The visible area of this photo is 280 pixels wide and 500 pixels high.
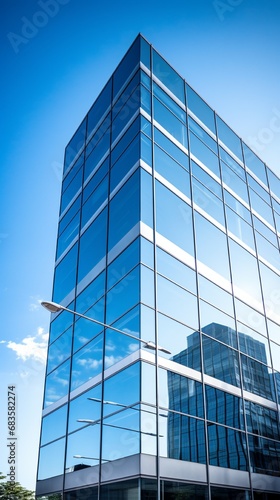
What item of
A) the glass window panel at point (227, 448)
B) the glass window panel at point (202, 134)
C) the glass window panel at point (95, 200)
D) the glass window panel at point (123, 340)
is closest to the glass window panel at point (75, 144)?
the glass window panel at point (95, 200)

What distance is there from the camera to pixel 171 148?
1889cm

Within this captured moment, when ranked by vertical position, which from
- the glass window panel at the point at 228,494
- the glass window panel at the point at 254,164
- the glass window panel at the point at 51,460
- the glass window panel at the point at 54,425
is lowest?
the glass window panel at the point at 228,494

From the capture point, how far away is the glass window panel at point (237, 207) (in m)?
21.6

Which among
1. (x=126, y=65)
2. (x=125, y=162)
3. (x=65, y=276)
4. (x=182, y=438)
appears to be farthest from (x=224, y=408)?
(x=126, y=65)

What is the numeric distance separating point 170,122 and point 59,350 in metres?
12.4

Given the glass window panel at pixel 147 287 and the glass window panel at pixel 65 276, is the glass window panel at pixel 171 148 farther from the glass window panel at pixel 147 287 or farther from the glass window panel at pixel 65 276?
the glass window panel at pixel 147 287

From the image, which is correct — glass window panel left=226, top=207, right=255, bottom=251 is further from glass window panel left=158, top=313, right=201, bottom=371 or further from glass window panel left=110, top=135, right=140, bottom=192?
glass window panel left=158, top=313, right=201, bottom=371

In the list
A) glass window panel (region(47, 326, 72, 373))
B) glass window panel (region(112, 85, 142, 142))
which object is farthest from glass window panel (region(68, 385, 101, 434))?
glass window panel (region(112, 85, 142, 142))

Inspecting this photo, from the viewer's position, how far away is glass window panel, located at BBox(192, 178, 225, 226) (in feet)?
63.2

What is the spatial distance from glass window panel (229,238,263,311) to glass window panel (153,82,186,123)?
712cm

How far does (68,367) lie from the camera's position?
56.5 feet

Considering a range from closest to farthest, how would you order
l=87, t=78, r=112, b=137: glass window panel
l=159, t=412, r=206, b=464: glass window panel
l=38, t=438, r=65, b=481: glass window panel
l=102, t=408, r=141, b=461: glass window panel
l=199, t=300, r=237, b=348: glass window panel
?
l=102, t=408, r=141, b=461: glass window panel → l=159, t=412, r=206, b=464: glass window panel → l=38, t=438, r=65, b=481: glass window panel → l=199, t=300, r=237, b=348: glass window panel → l=87, t=78, r=112, b=137: glass window panel

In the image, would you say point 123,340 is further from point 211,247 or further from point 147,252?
point 211,247

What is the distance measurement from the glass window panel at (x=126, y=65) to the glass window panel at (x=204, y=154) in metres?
4.62
